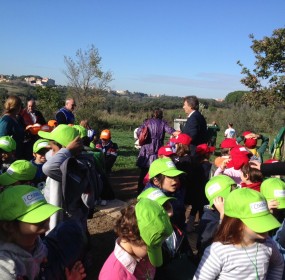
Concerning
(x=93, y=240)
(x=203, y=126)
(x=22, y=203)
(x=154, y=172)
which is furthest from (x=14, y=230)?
(x=203, y=126)

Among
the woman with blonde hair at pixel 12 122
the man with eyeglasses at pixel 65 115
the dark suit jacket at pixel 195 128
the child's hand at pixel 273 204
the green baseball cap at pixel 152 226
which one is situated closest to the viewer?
the green baseball cap at pixel 152 226

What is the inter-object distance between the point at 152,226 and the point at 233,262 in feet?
2.15

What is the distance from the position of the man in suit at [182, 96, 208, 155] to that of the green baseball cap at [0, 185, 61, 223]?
11.8ft

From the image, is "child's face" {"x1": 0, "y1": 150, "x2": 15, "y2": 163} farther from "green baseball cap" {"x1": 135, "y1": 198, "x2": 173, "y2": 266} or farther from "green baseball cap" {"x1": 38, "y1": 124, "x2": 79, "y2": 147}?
"green baseball cap" {"x1": 135, "y1": 198, "x2": 173, "y2": 266}

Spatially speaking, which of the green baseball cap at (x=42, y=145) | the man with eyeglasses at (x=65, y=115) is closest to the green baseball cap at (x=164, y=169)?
the green baseball cap at (x=42, y=145)

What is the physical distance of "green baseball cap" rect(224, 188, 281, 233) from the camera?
7.03 ft

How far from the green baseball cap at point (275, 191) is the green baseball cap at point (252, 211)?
93 cm

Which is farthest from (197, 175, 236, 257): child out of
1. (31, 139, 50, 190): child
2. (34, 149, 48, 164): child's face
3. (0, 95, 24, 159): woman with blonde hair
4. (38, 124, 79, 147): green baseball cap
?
(0, 95, 24, 159): woman with blonde hair

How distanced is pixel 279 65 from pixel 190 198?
12.3m

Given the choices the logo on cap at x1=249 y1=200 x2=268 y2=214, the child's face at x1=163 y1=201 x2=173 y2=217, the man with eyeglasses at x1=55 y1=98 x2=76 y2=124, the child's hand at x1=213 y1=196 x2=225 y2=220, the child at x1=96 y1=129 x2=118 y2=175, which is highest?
the man with eyeglasses at x1=55 y1=98 x2=76 y2=124

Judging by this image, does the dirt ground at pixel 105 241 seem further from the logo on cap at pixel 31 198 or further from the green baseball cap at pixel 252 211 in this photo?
the logo on cap at pixel 31 198

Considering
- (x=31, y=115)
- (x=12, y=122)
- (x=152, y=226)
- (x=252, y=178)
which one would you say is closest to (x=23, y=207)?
(x=152, y=226)

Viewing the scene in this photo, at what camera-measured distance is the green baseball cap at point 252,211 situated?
2143 mm

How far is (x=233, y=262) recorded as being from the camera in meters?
2.18
